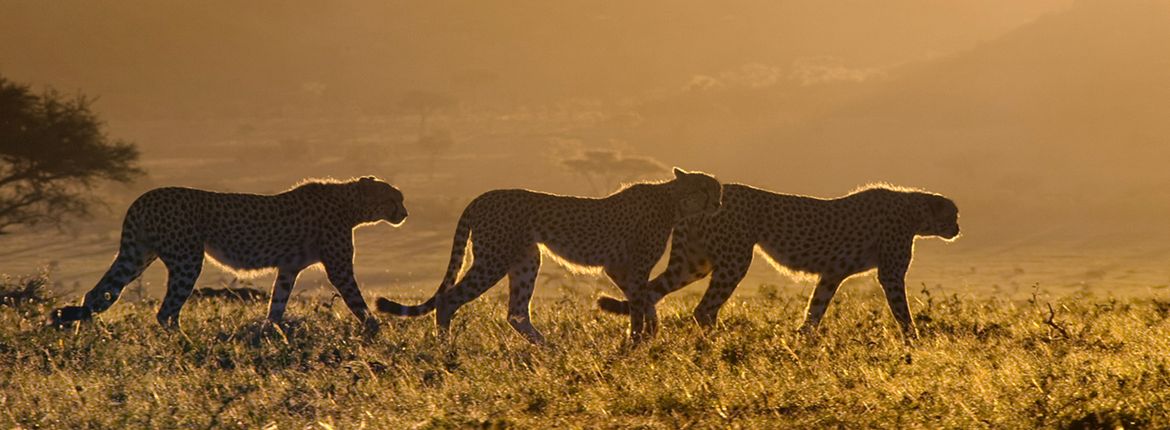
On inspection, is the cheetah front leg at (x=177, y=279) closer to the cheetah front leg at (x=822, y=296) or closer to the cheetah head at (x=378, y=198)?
the cheetah head at (x=378, y=198)

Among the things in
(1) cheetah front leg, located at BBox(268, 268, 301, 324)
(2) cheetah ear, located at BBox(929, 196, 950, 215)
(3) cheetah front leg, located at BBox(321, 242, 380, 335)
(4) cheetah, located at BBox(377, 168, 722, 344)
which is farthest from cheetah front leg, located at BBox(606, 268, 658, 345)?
(1) cheetah front leg, located at BBox(268, 268, 301, 324)

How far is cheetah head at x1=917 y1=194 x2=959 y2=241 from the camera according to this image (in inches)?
497

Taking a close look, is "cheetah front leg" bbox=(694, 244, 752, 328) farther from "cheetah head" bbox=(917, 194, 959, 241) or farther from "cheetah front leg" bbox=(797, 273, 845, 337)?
"cheetah head" bbox=(917, 194, 959, 241)

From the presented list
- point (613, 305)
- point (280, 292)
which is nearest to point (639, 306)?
point (613, 305)

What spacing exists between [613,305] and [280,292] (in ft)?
9.78

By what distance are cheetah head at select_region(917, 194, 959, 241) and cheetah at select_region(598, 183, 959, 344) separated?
0.04 ft

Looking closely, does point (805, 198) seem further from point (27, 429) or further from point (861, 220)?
point (27, 429)

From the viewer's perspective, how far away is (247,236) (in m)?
12.5

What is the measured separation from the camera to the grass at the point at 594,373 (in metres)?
8.12

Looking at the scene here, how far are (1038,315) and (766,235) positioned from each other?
288cm

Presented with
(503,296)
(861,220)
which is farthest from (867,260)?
(503,296)

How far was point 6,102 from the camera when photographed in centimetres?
2242

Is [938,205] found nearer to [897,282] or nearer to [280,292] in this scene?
[897,282]

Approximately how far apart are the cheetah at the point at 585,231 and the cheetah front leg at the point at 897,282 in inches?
63.8
